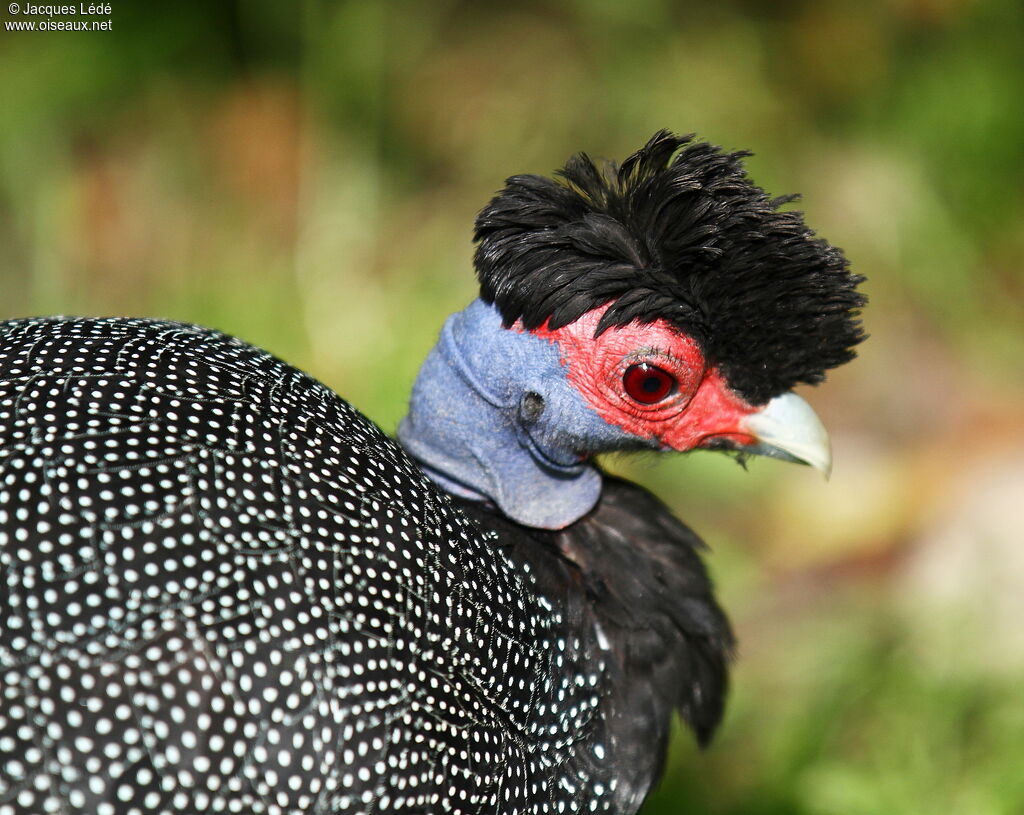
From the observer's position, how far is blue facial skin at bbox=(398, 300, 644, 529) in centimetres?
197

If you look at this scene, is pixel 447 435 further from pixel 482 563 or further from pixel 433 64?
pixel 433 64

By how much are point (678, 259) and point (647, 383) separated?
0.24m

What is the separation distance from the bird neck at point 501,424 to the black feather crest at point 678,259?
79mm

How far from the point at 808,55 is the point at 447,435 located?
354cm

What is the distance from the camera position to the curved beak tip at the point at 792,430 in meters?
2.00

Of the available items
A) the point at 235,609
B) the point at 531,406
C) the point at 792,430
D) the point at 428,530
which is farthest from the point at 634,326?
the point at 235,609

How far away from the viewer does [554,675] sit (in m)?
1.94

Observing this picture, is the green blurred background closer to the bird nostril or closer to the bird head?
the bird head

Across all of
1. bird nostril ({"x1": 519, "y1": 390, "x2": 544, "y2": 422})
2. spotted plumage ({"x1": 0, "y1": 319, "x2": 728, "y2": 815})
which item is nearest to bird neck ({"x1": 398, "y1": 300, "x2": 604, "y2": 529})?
bird nostril ({"x1": 519, "y1": 390, "x2": 544, "y2": 422})

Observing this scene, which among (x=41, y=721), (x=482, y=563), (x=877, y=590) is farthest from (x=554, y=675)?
(x=877, y=590)

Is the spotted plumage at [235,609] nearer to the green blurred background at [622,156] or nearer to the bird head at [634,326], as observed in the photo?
the bird head at [634,326]

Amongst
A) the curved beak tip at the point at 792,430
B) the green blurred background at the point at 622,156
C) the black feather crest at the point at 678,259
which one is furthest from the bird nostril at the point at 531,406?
the green blurred background at the point at 622,156

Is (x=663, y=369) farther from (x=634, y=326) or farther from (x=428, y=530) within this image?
(x=428, y=530)

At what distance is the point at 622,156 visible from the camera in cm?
468
